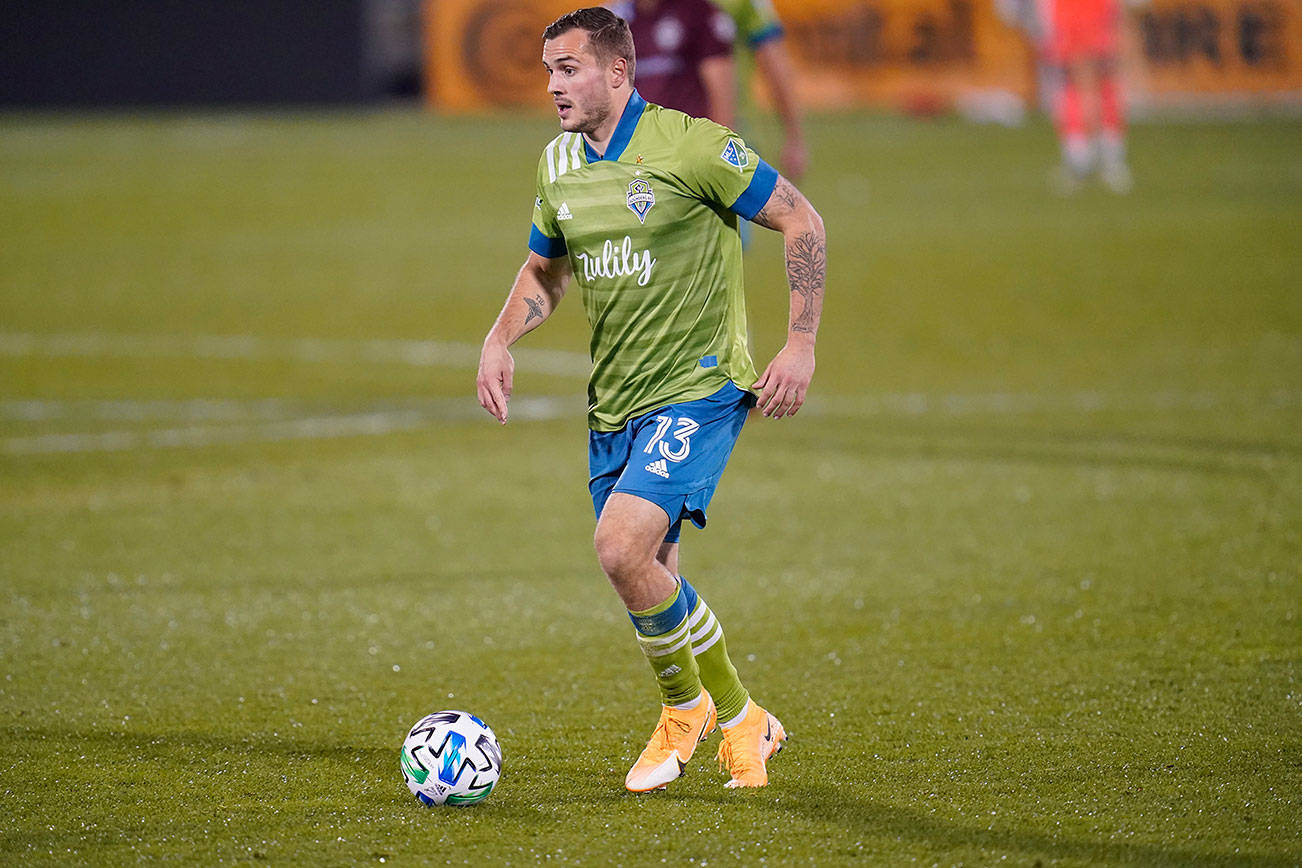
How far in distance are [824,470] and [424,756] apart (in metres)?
4.82

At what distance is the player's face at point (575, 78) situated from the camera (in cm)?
463

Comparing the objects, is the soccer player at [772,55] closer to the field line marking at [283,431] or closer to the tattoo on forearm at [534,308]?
the field line marking at [283,431]

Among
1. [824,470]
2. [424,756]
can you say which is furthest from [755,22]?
[424,756]

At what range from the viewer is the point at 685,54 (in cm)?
893

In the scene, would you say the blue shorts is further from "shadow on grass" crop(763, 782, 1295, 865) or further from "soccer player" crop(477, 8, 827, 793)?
"shadow on grass" crop(763, 782, 1295, 865)

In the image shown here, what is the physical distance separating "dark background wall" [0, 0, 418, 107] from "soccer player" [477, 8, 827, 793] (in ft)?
92.7

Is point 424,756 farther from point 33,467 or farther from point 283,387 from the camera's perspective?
point 283,387

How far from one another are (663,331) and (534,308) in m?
0.49

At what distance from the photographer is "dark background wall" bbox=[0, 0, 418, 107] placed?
102ft

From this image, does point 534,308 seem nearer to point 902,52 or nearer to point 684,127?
point 684,127

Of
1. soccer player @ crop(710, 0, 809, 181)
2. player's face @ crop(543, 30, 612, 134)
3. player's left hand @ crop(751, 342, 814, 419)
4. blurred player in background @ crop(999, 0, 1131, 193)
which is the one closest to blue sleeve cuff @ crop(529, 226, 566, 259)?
player's face @ crop(543, 30, 612, 134)

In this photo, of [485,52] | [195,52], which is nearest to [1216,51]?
[485,52]

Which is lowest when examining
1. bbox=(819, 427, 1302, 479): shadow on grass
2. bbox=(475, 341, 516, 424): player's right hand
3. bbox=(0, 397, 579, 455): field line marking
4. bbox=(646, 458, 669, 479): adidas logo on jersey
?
bbox=(0, 397, 579, 455): field line marking

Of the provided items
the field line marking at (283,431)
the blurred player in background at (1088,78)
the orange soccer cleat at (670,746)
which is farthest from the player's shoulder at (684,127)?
the blurred player in background at (1088,78)
